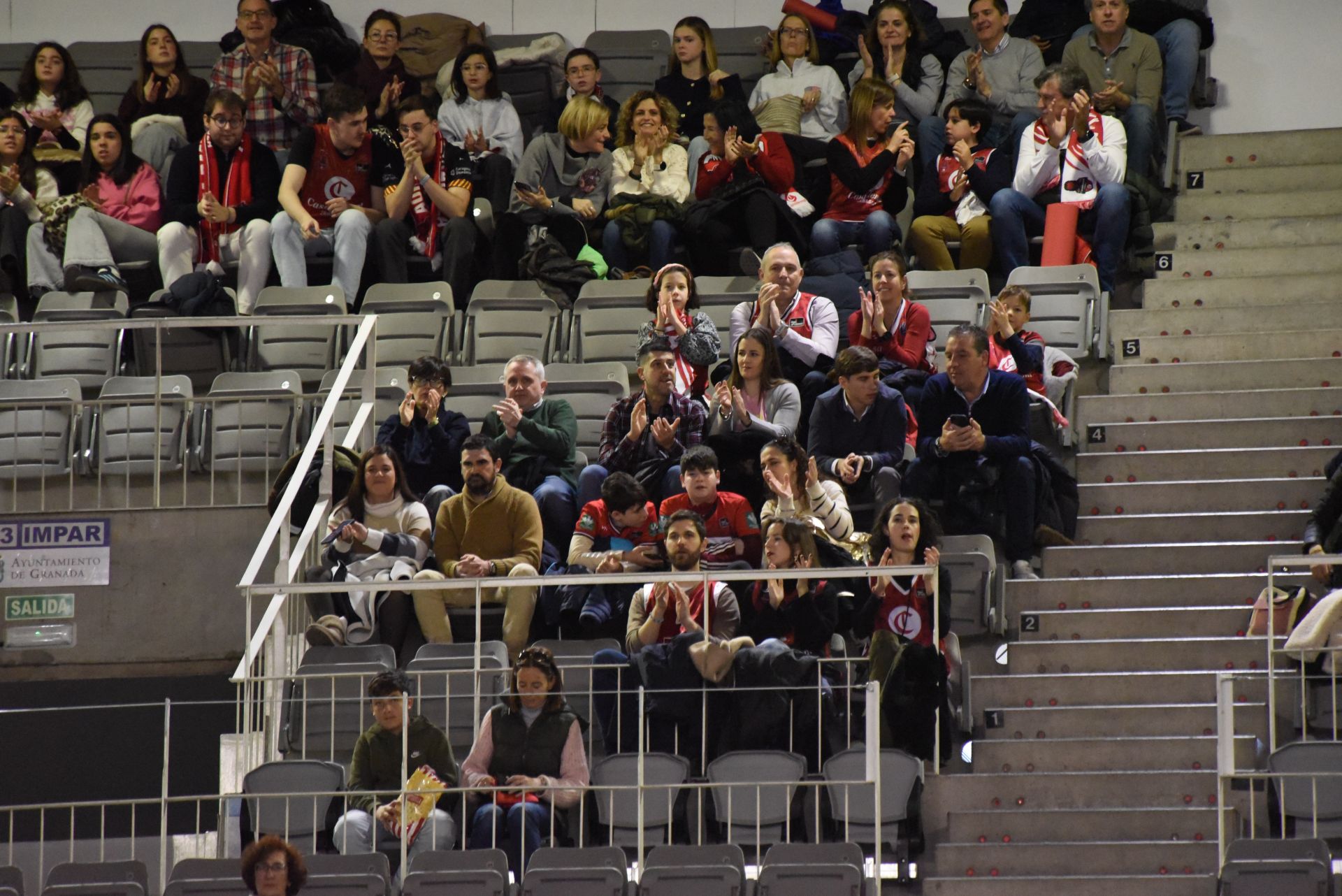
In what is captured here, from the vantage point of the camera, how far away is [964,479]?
852cm

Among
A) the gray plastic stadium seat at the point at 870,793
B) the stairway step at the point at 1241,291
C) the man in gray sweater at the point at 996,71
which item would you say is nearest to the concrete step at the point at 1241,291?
the stairway step at the point at 1241,291

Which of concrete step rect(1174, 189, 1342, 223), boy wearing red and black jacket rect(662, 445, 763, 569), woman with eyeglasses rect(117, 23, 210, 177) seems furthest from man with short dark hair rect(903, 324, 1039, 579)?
woman with eyeglasses rect(117, 23, 210, 177)

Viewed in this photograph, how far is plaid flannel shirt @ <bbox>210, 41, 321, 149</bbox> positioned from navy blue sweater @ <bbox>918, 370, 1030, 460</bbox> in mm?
4422

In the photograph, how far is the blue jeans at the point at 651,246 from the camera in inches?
417

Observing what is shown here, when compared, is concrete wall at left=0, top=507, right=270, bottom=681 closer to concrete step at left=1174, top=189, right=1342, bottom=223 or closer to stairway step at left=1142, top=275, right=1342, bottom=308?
stairway step at left=1142, top=275, right=1342, bottom=308

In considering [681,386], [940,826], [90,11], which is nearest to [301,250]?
[681,386]

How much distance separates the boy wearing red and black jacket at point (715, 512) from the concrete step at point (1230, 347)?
243 cm

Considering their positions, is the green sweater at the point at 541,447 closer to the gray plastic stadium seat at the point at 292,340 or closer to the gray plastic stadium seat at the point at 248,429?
the gray plastic stadium seat at the point at 248,429

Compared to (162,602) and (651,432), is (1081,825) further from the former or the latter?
(162,602)

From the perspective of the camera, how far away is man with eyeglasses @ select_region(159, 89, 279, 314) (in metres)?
10.7

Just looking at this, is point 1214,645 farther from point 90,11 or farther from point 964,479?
point 90,11

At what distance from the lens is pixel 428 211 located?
10.9 m

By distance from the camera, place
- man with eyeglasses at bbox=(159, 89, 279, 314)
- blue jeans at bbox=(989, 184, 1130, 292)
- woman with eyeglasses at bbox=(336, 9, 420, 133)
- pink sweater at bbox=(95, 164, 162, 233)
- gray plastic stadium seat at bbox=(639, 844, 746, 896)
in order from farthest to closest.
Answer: woman with eyeglasses at bbox=(336, 9, 420, 133)
pink sweater at bbox=(95, 164, 162, 233)
man with eyeglasses at bbox=(159, 89, 279, 314)
blue jeans at bbox=(989, 184, 1130, 292)
gray plastic stadium seat at bbox=(639, 844, 746, 896)

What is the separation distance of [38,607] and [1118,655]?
4487 millimetres
